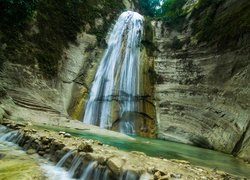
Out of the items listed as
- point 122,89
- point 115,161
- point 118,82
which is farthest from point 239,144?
point 118,82

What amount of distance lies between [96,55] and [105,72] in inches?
70.7

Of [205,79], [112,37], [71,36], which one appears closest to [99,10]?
[112,37]

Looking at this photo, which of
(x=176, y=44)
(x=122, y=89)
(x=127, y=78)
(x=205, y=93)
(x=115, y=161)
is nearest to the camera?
(x=115, y=161)

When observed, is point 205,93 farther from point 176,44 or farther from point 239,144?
point 176,44

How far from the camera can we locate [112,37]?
21.3 m

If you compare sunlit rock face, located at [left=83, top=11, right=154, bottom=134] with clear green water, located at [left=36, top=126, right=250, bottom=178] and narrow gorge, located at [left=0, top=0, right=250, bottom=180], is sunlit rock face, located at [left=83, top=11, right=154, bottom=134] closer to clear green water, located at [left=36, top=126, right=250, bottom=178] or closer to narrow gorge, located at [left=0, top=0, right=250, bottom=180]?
narrow gorge, located at [left=0, top=0, right=250, bottom=180]

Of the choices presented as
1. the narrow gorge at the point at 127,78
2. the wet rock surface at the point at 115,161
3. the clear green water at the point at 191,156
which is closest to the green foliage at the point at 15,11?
the narrow gorge at the point at 127,78

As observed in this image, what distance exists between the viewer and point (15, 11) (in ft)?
48.8

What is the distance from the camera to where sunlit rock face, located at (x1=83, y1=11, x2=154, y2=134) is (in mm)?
16531

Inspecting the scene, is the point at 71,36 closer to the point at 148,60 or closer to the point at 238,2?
the point at 148,60

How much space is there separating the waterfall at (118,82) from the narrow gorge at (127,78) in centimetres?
7

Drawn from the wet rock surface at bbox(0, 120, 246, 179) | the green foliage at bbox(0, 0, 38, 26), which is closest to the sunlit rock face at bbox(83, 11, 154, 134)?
the green foliage at bbox(0, 0, 38, 26)

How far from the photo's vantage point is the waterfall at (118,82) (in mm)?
16531

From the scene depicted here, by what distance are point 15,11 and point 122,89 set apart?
7.65m
